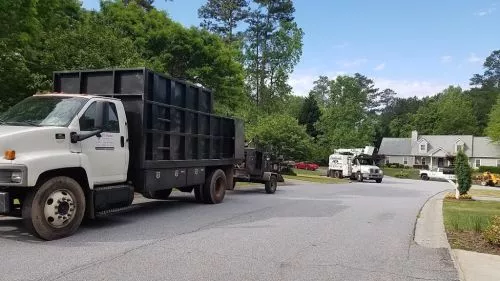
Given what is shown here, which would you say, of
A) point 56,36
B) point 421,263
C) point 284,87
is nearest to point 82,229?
point 421,263

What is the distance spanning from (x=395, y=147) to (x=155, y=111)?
287 feet

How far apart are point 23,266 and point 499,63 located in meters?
141

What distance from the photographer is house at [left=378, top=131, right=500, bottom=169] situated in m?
80.5

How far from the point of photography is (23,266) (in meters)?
6.39

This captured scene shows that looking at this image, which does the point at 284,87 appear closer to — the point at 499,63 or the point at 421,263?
the point at 421,263

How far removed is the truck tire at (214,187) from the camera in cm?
1440

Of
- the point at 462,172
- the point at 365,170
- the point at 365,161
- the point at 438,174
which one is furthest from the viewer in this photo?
the point at 438,174

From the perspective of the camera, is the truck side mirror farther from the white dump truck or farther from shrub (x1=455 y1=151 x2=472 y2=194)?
the white dump truck

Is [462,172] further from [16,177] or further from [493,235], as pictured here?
[16,177]

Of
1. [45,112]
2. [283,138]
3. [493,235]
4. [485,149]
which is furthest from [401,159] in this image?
[45,112]

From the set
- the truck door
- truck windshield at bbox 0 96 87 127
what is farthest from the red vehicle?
truck windshield at bbox 0 96 87 127

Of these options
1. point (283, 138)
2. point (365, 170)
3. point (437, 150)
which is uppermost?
point (437, 150)

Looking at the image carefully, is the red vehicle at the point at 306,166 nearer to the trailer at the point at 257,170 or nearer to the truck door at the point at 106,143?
the trailer at the point at 257,170

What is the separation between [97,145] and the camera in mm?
9375
